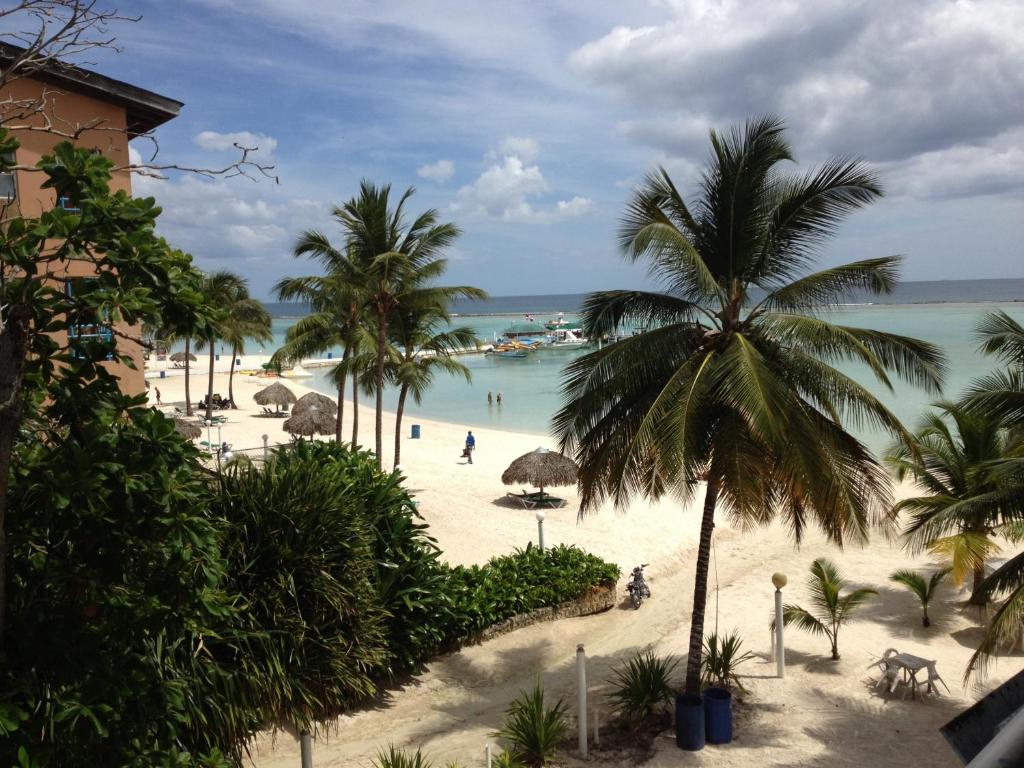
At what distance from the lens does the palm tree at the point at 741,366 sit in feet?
25.1

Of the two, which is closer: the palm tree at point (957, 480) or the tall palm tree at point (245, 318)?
the palm tree at point (957, 480)

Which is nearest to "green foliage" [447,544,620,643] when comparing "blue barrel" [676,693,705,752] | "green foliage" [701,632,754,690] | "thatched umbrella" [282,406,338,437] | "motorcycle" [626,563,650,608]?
"motorcycle" [626,563,650,608]

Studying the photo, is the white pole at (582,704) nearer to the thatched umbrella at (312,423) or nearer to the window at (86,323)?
the window at (86,323)

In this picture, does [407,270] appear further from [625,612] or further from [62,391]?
[62,391]

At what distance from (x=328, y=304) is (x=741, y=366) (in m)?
15.5

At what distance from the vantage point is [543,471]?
19.9 m

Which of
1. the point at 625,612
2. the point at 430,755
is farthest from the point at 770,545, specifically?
the point at 430,755

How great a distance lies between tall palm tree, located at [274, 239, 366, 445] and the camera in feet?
61.4

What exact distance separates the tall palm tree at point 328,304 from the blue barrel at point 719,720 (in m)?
13.0

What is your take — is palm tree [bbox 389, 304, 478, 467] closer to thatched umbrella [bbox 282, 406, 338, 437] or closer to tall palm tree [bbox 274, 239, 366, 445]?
tall palm tree [bbox 274, 239, 366, 445]

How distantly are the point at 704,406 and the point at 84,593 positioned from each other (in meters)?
5.87

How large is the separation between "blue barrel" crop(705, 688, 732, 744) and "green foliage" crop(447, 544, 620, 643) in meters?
3.70

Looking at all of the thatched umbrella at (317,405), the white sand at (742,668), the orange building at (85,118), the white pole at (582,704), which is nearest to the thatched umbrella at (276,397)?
the thatched umbrella at (317,405)

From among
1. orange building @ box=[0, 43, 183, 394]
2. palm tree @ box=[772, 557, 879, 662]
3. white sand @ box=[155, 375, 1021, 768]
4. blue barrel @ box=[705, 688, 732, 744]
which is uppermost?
orange building @ box=[0, 43, 183, 394]
